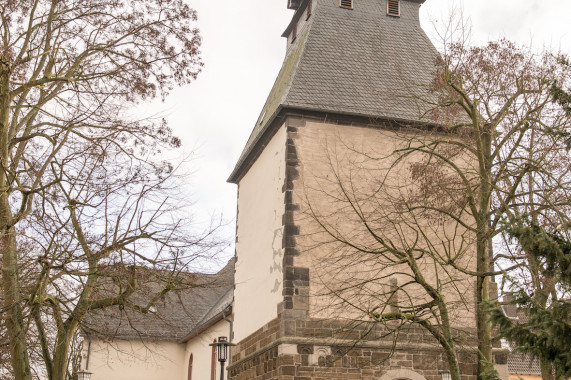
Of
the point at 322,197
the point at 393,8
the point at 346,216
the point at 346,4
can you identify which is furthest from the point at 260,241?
the point at 393,8

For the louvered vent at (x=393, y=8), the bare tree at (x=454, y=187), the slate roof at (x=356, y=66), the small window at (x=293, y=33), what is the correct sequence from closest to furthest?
the bare tree at (x=454, y=187) → the slate roof at (x=356, y=66) → the louvered vent at (x=393, y=8) → the small window at (x=293, y=33)

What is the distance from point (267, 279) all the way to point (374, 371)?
2.91 metres

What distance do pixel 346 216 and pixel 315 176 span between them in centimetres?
100

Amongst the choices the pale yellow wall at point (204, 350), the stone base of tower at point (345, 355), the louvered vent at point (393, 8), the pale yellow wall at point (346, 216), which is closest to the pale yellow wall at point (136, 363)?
the pale yellow wall at point (204, 350)

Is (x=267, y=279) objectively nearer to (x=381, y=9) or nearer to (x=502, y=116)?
(x=502, y=116)

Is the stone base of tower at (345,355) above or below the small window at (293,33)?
below

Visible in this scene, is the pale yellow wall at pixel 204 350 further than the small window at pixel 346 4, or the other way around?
the pale yellow wall at pixel 204 350

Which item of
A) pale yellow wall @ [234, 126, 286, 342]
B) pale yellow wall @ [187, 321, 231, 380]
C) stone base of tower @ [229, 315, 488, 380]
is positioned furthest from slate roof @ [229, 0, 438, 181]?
pale yellow wall @ [187, 321, 231, 380]

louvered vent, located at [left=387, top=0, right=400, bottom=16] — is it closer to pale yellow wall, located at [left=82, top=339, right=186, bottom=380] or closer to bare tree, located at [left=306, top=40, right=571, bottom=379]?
bare tree, located at [left=306, top=40, right=571, bottom=379]

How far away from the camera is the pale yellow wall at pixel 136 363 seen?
25812mm

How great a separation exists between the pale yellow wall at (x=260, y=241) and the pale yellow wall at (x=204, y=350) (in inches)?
179

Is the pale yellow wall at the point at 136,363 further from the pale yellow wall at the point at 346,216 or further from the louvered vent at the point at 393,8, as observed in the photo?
the louvered vent at the point at 393,8

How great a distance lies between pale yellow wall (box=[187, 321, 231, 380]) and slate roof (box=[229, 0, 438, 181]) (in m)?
5.39

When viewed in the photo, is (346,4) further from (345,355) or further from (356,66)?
(345,355)
